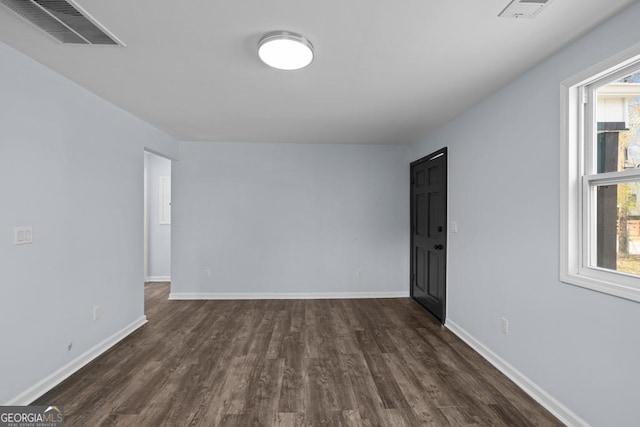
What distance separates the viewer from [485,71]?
2.29m

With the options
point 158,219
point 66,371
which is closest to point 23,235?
point 66,371

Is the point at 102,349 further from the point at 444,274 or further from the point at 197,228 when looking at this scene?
the point at 444,274

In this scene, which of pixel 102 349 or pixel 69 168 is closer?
pixel 69 168

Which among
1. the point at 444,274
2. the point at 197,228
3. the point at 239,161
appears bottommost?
the point at 444,274

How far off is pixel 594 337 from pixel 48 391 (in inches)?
144

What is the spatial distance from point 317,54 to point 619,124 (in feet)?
6.13

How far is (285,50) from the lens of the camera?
1.88 m

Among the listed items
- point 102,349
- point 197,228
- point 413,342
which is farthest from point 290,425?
point 197,228

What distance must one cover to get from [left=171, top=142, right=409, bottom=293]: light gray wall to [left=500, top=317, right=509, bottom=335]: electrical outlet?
230cm

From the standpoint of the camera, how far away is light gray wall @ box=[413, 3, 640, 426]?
165 centimetres

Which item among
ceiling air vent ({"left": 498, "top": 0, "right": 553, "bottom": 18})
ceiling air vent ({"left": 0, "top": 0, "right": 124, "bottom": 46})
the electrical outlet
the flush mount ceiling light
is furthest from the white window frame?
ceiling air vent ({"left": 0, "top": 0, "right": 124, "bottom": 46})

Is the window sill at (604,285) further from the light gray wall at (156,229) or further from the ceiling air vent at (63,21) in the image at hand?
the light gray wall at (156,229)

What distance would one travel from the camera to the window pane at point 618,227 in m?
1.68

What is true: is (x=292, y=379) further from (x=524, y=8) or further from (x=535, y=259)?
(x=524, y=8)
